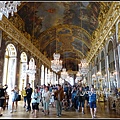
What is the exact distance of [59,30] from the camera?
68.1 feet

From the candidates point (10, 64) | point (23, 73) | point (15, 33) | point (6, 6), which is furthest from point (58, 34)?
point (6, 6)

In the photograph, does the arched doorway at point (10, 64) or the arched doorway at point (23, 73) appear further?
the arched doorway at point (23, 73)

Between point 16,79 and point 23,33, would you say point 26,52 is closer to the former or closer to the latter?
point 23,33

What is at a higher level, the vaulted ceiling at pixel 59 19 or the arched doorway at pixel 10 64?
the vaulted ceiling at pixel 59 19

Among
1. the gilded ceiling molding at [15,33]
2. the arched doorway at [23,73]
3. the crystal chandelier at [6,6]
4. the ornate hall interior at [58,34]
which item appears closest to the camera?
the crystal chandelier at [6,6]

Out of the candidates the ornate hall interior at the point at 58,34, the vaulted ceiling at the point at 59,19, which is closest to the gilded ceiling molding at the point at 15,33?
the ornate hall interior at the point at 58,34

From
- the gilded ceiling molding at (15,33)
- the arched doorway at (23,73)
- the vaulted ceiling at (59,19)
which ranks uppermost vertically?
the vaulted ceiling at (59,19)

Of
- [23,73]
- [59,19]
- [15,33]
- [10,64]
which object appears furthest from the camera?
[59,19]

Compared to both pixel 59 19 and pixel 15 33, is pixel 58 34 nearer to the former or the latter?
pixel 59 19

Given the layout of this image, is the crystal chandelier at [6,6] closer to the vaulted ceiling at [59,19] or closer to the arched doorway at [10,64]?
the vaulted ceiling at [59,19]

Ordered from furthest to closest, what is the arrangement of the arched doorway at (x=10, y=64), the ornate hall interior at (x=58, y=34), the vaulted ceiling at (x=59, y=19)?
the vaulted ceiling at (x=59, y=19) → the arched doorway at (x=10, y=64) → the ornate hall interior at (x=58, y=34)

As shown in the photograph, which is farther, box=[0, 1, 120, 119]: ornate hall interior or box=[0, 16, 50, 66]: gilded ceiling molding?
box=[0, 16, 50, 66]: gilded ceiling molding

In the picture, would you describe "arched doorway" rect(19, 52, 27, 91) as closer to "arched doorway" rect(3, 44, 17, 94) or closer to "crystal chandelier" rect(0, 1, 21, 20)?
"arched doorway" rect(3, 44, 17, 94)

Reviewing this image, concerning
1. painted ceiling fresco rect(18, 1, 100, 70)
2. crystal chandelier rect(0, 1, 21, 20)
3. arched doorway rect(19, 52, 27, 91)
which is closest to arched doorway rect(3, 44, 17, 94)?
arched doorway rect(19, 52, 27, 91)
